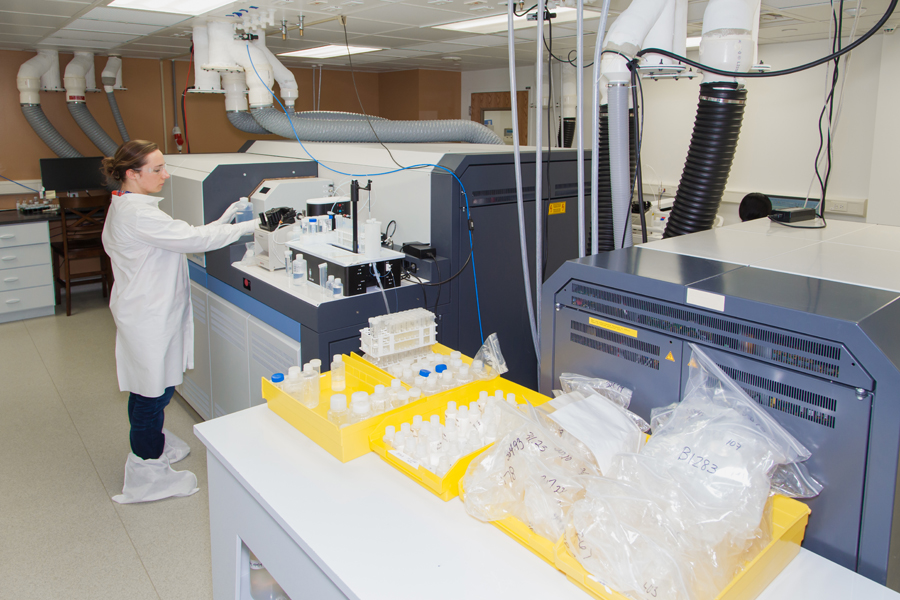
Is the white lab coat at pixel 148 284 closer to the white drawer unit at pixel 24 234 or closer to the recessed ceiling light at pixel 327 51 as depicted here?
the white drawer unit at pixel 24 234

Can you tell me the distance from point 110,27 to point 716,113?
3.94 m

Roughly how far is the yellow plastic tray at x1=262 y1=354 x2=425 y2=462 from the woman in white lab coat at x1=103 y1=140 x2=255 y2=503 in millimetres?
1033

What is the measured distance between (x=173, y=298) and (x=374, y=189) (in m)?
0.94

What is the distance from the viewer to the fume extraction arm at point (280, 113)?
10.5 ft

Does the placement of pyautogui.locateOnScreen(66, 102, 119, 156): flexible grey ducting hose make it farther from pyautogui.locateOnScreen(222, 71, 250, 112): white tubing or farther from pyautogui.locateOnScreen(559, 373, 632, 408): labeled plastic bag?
pyautogui.locateOnScreen(559, 373, 632, 408): labeled plastic bag

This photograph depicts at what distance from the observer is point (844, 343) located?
87 cm

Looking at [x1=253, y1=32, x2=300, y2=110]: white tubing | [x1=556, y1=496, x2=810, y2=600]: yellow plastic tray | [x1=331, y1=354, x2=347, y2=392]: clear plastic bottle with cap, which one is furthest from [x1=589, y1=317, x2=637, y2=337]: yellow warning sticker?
[x1=253, y1=32, x2=300, y2=110]: white tubing

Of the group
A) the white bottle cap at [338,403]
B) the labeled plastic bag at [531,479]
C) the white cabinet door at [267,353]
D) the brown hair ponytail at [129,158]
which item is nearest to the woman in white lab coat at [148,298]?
the brown hair ponytail at [129,158]

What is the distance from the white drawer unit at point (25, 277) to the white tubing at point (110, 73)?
1.72 m

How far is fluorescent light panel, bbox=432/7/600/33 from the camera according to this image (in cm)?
366

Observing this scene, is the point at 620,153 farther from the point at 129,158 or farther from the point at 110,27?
the point at 110,27

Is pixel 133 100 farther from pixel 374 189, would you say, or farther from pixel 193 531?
pixel 193 531

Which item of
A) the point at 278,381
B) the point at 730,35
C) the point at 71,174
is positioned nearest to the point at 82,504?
the point at 278,381

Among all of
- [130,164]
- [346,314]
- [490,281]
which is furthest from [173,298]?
[490,281]
